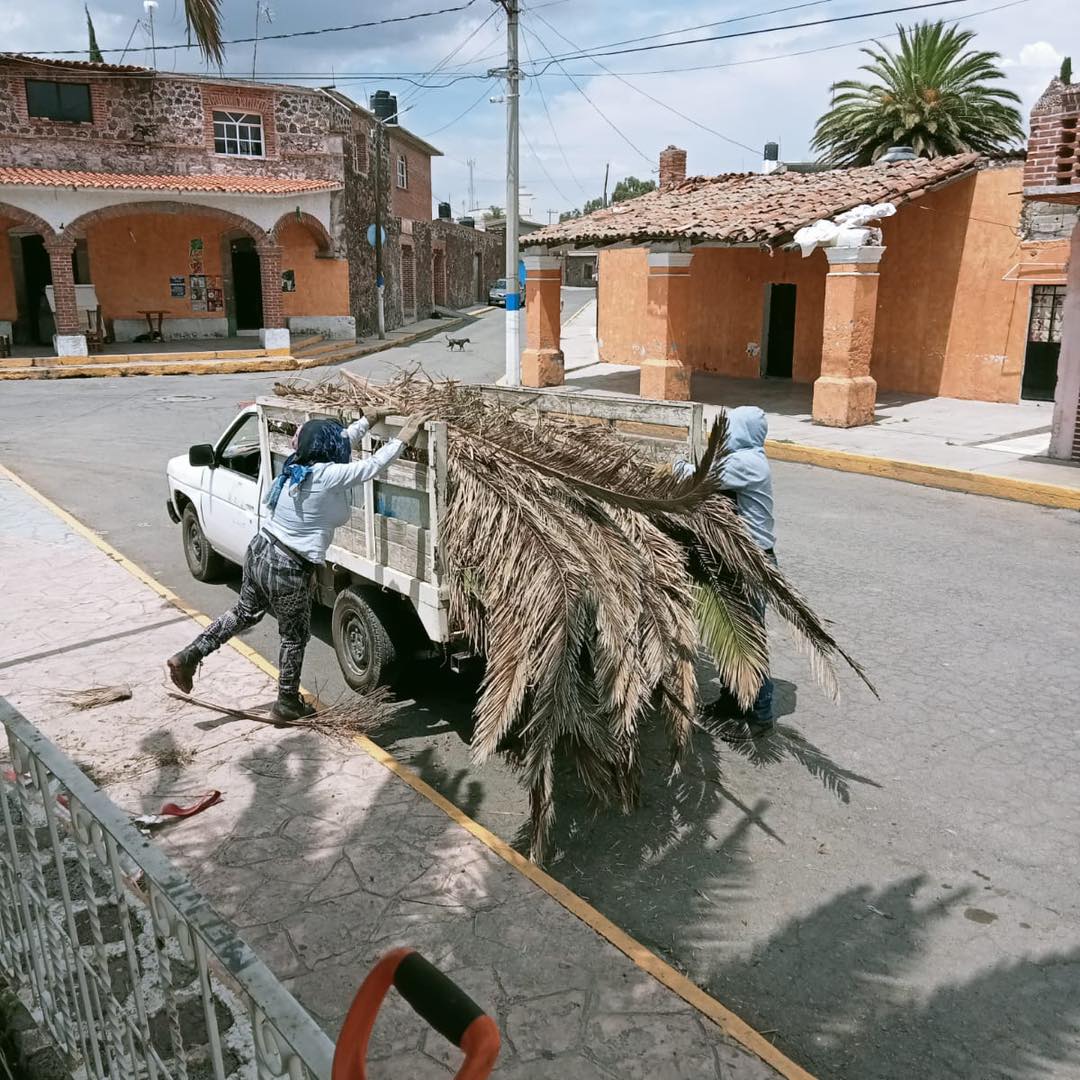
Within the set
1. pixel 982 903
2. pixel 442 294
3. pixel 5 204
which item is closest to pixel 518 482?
pixel 982 903

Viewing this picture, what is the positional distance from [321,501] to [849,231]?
12683mm

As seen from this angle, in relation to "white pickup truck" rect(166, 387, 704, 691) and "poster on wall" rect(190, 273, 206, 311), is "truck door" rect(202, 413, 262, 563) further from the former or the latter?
"poster on wall" rect(190, 273, 206, 311)

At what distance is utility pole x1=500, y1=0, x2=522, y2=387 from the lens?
2059 cm

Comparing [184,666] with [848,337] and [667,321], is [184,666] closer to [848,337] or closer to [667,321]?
[848,337]

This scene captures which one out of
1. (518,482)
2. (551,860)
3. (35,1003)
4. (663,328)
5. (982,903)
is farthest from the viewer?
(663,328)

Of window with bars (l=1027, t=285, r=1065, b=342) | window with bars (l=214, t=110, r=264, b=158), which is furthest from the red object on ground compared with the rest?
window with bars (l=214, t=110, r=264, b=158)

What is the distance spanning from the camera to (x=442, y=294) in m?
45.6

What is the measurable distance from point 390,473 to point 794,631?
2.27m

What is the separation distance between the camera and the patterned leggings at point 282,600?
17.4 feet

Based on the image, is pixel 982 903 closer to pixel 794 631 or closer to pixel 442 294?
pixel 794 631

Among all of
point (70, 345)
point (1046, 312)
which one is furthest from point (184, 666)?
point (70, 345)

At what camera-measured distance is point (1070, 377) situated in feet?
41.5

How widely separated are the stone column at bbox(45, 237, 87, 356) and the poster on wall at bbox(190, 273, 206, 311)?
15.4ft

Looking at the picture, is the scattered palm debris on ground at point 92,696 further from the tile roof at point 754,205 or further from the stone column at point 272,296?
the stone column at point 272,296
